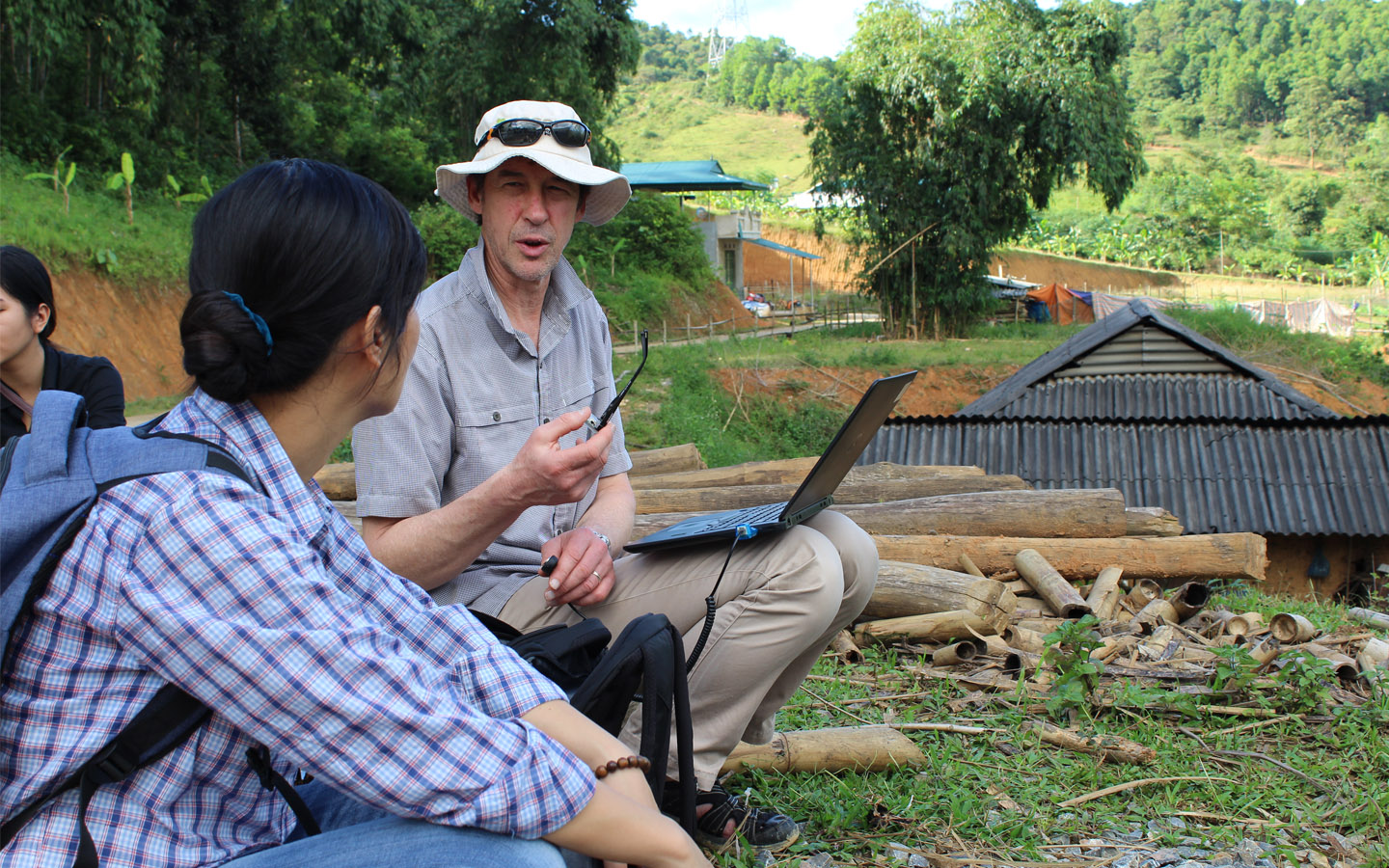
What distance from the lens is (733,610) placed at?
7.93 ft

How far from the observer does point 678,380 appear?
1784 centimetres

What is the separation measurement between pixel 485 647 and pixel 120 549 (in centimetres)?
58

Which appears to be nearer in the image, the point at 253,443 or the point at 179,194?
the point at 253,443

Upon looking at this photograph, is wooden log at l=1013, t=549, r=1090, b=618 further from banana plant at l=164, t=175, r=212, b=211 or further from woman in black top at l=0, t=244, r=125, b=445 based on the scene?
banana plant at l=164, t=175, r=212, b=211

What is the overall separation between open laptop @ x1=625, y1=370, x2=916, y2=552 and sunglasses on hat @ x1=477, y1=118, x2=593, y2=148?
105 centimetres

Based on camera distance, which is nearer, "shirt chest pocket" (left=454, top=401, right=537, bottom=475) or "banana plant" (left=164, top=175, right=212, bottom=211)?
"shirt chest pocket" (left=454, top=401, right=537, bottom=475)

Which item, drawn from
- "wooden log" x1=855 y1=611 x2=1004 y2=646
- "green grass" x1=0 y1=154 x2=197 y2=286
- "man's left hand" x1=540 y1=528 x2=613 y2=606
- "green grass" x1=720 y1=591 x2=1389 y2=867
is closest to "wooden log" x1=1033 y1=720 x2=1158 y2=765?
"green grass" x1=720 y1=591 x2=1389 y2=867

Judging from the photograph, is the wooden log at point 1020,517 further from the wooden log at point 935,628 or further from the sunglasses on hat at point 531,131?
the sunglasses on hat at point 531,131

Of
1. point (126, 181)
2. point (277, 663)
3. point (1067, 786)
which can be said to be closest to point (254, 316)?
point (277, 663)

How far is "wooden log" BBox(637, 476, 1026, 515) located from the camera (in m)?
5.91

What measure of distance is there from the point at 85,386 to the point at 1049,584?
4.08m

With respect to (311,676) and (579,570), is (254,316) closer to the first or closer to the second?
(311,676)

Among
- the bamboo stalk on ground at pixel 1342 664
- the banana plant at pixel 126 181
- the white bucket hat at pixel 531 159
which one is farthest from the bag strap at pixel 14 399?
the banana plant at pixel 126 181

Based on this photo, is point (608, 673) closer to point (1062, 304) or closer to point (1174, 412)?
point (1174, 412)
